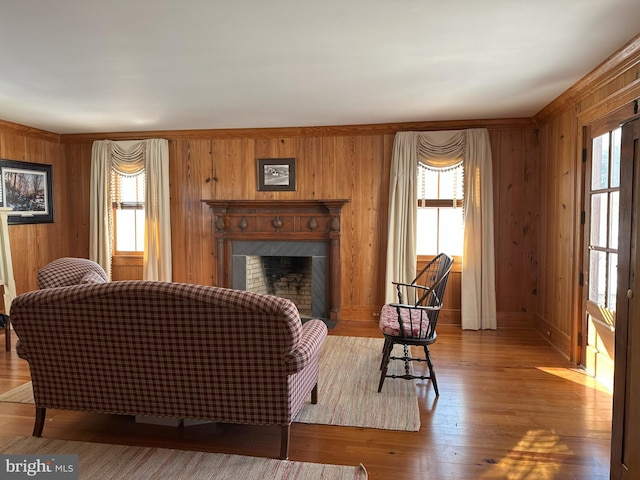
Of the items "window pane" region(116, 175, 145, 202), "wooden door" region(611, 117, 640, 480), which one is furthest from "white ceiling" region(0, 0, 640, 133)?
"window pane" region(116, 175, 145, 202)

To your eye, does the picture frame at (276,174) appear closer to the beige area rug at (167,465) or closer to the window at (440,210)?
the window at (440,210)

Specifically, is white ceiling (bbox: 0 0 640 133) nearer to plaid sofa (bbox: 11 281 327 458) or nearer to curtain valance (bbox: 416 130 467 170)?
curtain valance (bbox: 416 130 467 170)

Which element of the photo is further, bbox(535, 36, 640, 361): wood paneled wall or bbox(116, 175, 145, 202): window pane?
bbox(116, 175, 145, 202): window pane

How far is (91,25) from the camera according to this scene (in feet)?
8.36

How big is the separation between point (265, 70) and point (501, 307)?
3795 mm

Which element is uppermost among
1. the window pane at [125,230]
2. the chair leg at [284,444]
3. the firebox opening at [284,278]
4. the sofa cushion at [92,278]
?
the window pane at [125,230]

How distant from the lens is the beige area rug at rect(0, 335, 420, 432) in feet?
9.22

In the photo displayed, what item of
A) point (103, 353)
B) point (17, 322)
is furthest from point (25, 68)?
point (103, 353)

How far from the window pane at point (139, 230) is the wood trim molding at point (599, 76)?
5.13 metres

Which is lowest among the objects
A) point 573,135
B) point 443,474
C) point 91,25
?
point 443,474

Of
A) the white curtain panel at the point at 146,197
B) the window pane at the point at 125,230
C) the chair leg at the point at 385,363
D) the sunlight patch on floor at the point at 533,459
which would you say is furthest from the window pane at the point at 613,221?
the window pane at the point at 125,230

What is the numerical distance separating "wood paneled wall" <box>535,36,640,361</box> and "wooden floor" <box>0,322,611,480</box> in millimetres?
931

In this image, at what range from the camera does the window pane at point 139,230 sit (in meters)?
6.05

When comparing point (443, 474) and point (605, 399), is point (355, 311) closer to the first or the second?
point (605, 399)
